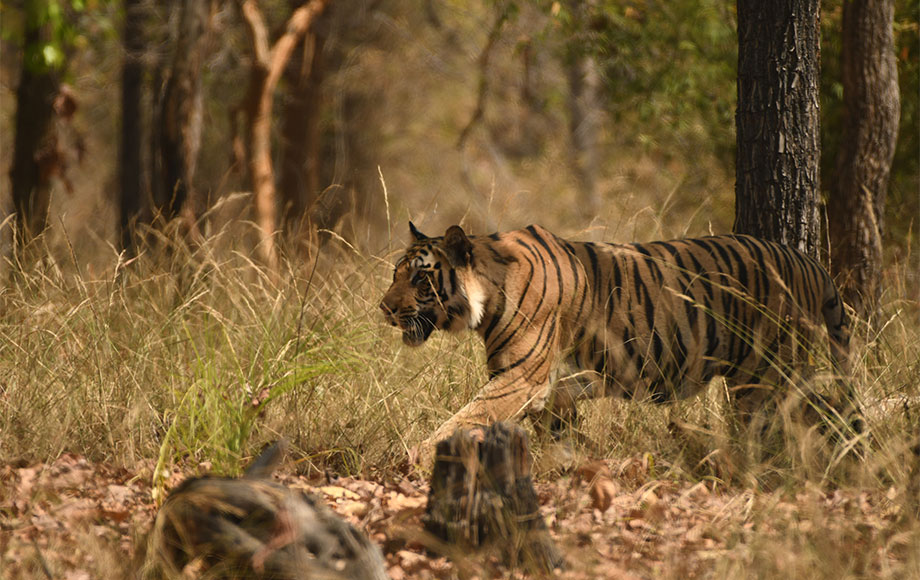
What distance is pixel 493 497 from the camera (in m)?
3.18

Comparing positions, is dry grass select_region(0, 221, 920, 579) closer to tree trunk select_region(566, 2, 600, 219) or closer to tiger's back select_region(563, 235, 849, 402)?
tiger's back select_region(563, 235, 849, 402)

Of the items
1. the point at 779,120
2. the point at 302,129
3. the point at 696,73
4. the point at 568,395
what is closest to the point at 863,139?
the point at 779,120

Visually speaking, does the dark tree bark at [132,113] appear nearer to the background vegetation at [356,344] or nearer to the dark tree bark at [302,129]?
the background vegetation at [356,344]

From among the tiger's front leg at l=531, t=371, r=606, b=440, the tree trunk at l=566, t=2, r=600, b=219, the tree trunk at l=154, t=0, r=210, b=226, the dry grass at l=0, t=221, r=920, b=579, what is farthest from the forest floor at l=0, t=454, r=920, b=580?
the tree trunk at l=566, t=2, r=600, b=219

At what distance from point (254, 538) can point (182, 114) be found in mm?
6504

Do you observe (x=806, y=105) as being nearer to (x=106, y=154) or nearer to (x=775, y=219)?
(x=775, y=219)

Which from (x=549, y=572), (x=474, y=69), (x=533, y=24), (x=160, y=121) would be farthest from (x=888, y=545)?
(x=474, y=69)

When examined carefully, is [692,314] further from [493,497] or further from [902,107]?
[902,107]

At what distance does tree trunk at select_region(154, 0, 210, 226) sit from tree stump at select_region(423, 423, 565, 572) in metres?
6.02

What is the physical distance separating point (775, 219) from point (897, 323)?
3.30 ft

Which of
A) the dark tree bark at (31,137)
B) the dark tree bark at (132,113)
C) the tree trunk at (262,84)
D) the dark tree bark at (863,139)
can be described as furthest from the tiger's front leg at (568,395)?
the dark tree bark at (132,113)

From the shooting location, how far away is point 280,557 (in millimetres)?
2863

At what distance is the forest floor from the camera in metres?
3.07

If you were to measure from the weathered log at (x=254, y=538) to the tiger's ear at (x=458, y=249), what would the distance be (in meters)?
1.53
